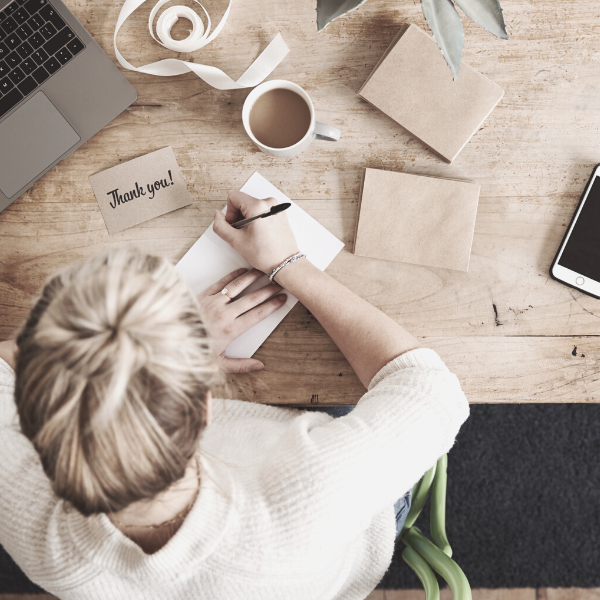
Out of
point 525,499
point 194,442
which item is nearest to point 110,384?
point 194,442

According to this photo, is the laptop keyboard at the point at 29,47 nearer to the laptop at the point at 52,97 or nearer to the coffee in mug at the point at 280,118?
the laptop at the point at 52,97

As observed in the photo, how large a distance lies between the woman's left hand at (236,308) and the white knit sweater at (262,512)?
0.15 m

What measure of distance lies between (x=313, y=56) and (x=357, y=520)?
2.41 ft

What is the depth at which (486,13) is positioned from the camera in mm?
580

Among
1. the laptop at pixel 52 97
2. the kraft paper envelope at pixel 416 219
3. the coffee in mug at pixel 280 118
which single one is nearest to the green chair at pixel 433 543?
the kraft paper envelope at pixel 416 219

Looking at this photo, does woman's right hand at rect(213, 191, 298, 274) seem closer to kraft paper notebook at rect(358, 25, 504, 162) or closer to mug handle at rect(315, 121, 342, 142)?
mug handle at rect(315, 121, 342, 142)

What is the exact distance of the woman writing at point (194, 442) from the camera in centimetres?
42

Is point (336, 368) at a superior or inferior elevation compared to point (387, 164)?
inferior

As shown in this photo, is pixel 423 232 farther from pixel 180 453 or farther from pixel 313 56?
pixel 180 453

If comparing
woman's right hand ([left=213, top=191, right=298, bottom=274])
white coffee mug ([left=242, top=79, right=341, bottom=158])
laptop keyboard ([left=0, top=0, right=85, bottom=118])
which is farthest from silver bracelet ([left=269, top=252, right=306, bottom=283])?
laptop keyboard ([left=0, top=0, right=85, bottom=118])

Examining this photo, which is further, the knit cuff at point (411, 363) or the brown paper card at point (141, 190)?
the brown paper card at point (141, 190)

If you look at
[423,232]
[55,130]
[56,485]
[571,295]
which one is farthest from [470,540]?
[55,130]

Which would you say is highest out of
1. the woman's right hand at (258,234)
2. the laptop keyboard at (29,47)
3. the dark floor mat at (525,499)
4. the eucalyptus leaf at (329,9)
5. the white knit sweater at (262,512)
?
the laptop keyboard at (29,47)

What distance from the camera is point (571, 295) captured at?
30.4 inches
